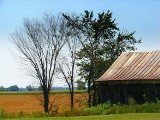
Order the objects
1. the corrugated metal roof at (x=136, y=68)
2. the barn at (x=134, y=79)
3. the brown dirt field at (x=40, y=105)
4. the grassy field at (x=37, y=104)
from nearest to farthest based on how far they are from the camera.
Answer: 1. the barn at (x=134, y=79)
2. the corrugated metal roof at (x=136, y=68)
3. the brown dirt field at (x=40, y=105)
4. the grassy field at (x=37, y=104)

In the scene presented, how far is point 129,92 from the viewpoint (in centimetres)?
3709

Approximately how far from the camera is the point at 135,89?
3659cm

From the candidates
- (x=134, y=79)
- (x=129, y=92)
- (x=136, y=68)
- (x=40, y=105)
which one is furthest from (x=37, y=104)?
(x=134, y=79)

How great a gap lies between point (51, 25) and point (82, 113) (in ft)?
60.6

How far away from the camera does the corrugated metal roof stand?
36406mm

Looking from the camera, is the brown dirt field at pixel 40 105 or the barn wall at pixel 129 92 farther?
the brown dirt field at pixel 40 105

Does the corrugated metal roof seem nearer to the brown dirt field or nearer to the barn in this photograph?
the barn

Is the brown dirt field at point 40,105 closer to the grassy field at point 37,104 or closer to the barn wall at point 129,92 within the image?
the grassy field at point 37,104

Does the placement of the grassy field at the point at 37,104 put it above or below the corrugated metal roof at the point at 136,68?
below

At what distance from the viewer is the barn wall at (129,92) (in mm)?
35531

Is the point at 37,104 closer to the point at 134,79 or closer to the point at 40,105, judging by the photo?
the point at 40,105

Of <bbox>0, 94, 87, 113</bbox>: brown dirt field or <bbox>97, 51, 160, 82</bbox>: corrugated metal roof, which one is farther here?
<bbox>0, 94, 87, 113</bbox>: brown dirt field

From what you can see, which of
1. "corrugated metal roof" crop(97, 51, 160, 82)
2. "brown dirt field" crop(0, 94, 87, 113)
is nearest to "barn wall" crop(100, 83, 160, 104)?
"corrugated metal roof" crop(97, 51, 160, 82)

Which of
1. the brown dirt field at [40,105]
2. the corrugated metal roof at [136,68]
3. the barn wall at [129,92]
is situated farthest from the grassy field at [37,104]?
the corrugated metal roof at [136,68]
